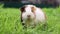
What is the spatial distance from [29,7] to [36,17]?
0.73 ft

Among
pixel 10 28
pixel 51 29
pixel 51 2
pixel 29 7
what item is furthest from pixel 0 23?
pixel 51 2

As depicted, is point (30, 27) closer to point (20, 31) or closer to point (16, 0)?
point (20, 31)

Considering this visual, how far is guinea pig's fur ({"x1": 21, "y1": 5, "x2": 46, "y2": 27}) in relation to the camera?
4.86m

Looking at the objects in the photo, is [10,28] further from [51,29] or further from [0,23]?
[51,29]

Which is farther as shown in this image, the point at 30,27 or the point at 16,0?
the point at 16,0

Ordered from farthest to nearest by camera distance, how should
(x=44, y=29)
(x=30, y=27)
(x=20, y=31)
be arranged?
1. (x=44, y=29)
2. (x=30, y=27)
3. (x=20, y=31)

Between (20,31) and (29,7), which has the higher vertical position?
(29,7)

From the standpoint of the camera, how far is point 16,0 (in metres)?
18.6

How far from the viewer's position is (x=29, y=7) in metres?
5.07

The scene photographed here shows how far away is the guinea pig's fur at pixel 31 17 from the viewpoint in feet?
15.9

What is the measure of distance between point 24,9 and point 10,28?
1.91ft

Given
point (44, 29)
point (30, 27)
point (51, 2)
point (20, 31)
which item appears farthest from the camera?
point (51, 2)

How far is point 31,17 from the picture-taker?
485 cm

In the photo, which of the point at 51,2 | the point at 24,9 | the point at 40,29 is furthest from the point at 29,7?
Result: the point at 51,2
